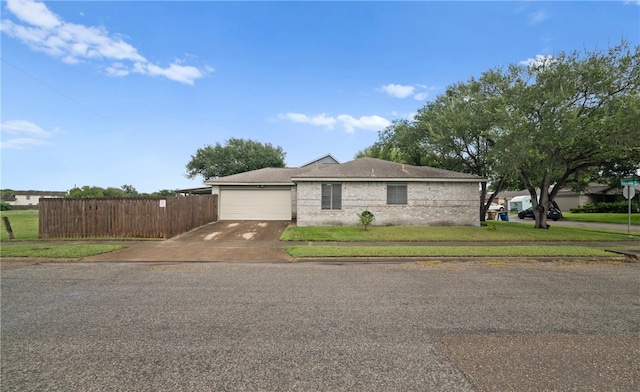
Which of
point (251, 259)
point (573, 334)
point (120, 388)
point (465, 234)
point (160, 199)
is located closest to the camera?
point (120, 388)

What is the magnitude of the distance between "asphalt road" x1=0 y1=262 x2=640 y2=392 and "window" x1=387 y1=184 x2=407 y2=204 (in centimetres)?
1027

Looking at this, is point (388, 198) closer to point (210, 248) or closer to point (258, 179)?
point (258, 179)

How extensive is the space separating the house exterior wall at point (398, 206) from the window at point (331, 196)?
0.74 feet

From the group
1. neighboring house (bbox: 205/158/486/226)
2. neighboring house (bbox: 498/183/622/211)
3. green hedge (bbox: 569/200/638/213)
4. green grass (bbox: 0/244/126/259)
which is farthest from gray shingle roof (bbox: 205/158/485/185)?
neighboring house (bbox: 498/183/622/211)

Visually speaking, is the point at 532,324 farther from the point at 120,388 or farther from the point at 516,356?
the point at 120,388

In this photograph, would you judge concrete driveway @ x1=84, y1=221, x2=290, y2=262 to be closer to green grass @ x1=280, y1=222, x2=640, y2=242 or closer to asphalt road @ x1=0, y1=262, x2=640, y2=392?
green grass @ x1=280, y1=222, x2=640, y2=242

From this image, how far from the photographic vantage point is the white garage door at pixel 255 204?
19766 millimetres

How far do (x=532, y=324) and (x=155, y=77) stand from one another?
20.3 meters

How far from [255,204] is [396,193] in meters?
9.28

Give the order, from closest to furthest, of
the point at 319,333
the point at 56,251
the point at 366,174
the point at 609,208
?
the point at 319,333 < the point at 56,251 < the point at 366,174 < the point at 609,208

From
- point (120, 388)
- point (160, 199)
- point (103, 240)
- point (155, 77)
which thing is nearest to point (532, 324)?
point (120, 388)

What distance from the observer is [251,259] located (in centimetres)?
864

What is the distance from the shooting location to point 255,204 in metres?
19.9

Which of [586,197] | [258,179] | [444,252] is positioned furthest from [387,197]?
[586,197]
